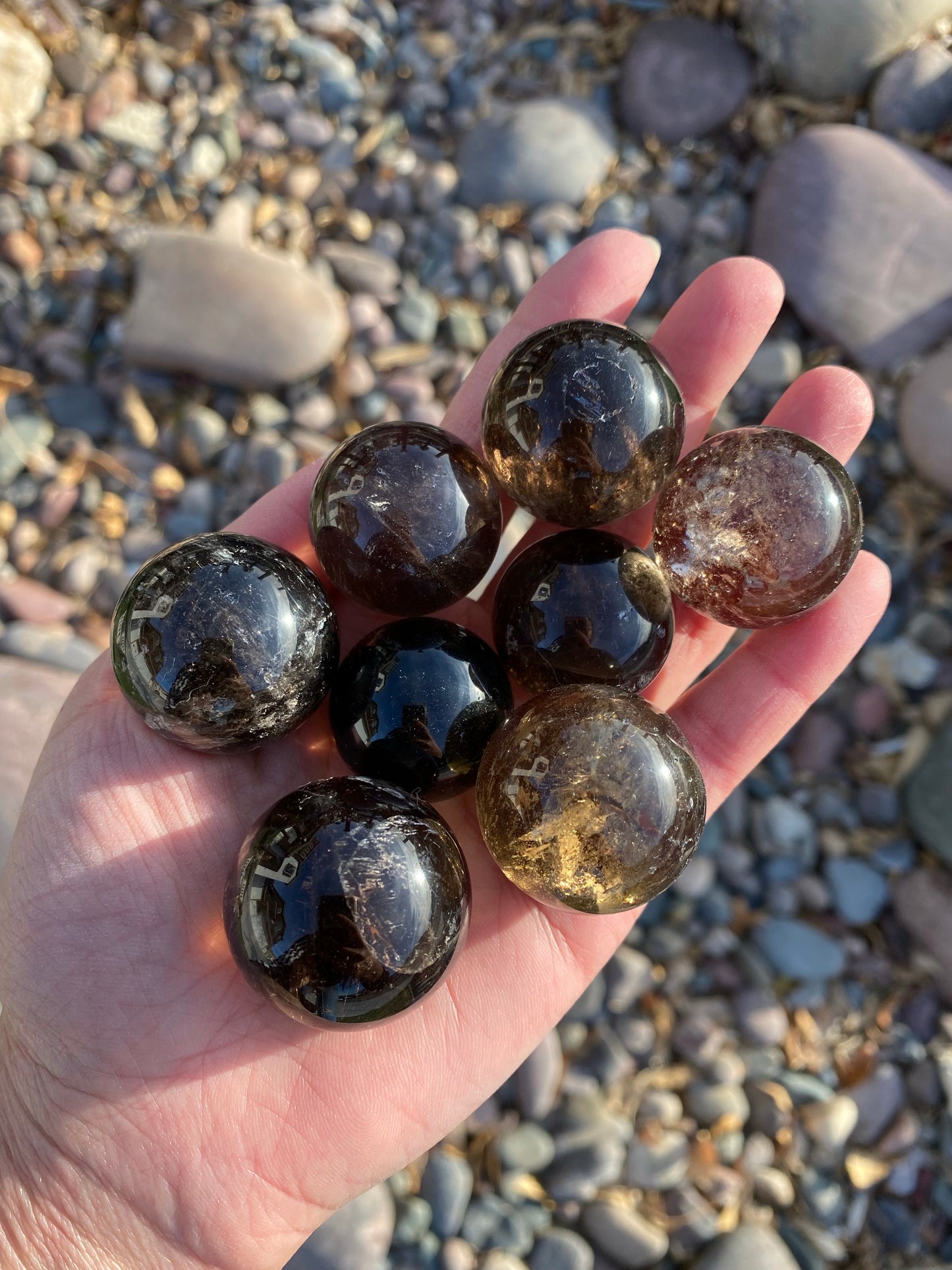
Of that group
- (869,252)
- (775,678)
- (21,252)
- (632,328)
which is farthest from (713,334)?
(21,252)

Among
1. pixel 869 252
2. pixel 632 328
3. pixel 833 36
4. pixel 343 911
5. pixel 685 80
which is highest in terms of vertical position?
pixel 833 36

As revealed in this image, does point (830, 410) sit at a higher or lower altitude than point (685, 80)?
lower

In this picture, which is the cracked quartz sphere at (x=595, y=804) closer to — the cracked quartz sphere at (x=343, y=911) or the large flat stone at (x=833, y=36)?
the cracked quartz sphere at (x=343, y=911)

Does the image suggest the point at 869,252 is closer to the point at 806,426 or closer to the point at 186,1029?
the point at 806,426

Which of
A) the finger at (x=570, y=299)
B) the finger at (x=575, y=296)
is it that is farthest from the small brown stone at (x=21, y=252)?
the finger at (x=575, y=296)

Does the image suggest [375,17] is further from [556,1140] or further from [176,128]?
[556,1140]

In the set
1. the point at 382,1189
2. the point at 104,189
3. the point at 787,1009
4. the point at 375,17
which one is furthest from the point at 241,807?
the point at 375,17

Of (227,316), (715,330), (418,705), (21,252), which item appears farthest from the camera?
(21,252)
